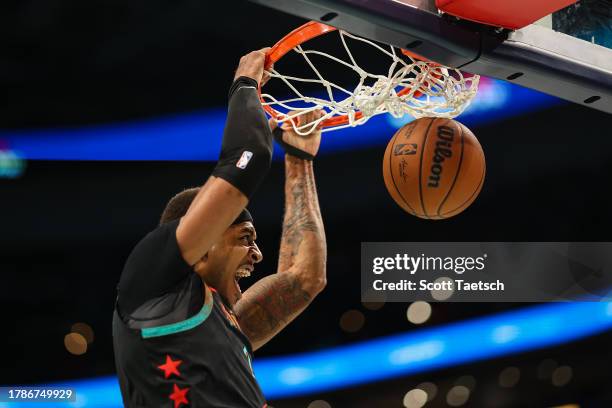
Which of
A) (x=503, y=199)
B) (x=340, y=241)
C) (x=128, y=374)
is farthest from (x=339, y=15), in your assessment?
(x=503, y=199)

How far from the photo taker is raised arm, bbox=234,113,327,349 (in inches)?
94.0

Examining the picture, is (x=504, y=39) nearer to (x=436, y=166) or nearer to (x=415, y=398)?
(x=436, y=166)

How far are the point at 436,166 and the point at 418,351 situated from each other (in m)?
2.80

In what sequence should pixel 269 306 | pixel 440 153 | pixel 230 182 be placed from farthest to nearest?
pixel 440 153
pixel 269 306
pixel 230 182

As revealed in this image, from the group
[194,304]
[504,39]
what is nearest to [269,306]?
[194,304]

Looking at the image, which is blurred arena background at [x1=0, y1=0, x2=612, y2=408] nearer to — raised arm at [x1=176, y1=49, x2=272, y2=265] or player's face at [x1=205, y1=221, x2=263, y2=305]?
player's face at [x1=205, y1=221, x2=263, y2=305]

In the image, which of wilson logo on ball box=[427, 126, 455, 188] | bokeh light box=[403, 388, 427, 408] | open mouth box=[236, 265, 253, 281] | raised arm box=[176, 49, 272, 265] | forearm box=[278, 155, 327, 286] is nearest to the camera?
raised arm box=[176, 49, 272, 265]

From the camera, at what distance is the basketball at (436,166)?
2.62 metres

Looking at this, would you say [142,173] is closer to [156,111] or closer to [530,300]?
[156,111]

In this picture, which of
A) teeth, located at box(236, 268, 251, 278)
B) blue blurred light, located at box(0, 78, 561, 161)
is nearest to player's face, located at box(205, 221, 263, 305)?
teeth, located at box(236, 268, 251, 278)

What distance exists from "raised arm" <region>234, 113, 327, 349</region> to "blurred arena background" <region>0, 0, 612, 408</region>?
2426mm

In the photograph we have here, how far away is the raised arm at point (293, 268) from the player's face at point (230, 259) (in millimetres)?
221

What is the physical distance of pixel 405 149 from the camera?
8.86ft

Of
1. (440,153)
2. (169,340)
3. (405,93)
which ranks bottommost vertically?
(169,340)
